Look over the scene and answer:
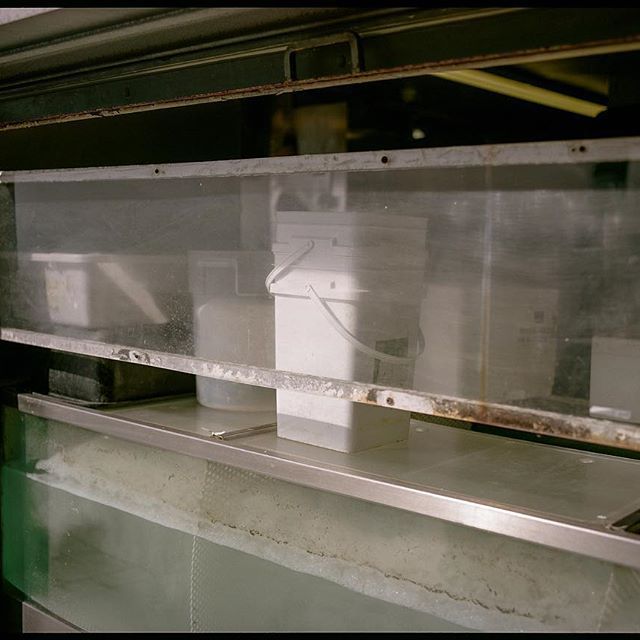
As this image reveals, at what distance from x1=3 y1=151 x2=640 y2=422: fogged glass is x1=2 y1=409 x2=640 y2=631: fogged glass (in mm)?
257

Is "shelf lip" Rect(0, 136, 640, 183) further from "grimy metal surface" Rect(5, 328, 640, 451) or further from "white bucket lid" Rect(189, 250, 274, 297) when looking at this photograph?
"grimy metal surface" Rect(5, 328, 640, 451)

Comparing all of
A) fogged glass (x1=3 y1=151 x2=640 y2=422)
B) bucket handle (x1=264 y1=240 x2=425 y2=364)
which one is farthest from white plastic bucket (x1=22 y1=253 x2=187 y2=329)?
bucket handle (x1=264 y1=240 x2=425 y2=364)

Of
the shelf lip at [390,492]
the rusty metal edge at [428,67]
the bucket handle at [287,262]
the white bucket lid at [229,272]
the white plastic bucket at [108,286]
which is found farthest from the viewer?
the white plastic bucket at [108,286]

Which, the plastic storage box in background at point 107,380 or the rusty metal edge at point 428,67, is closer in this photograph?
the rusty metal edge at point 428,67

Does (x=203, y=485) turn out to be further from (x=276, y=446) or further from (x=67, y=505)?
(x=67, y=505)

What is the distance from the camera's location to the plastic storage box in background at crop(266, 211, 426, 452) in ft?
4.21

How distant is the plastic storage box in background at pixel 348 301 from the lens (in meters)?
1.28

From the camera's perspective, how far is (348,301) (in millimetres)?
1341

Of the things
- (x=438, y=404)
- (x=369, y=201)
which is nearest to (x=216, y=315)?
(x=369, y=201)

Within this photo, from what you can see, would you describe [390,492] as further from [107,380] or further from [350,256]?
[107,380]

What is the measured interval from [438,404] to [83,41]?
3.15 feet

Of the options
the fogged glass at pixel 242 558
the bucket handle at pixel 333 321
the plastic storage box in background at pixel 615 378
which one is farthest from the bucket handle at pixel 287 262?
the plastic storage box in background at pixel 615 378

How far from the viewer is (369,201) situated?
1.29 m

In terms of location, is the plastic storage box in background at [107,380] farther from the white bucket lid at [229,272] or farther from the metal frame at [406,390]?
the white bucket lid at [229,272]
